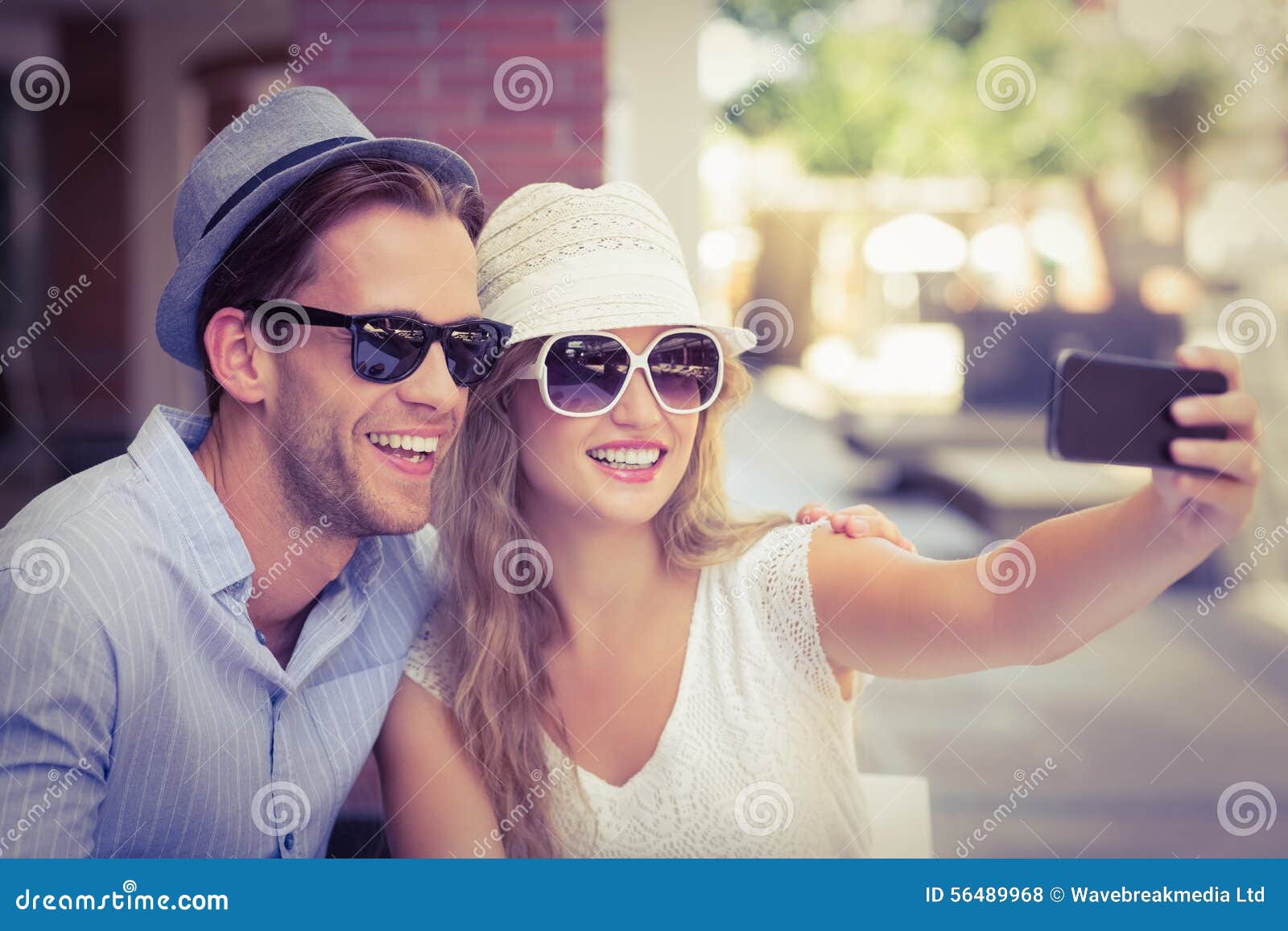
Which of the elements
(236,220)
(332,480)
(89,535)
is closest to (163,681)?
(89,535)

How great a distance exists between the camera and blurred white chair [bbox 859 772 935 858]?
215cm

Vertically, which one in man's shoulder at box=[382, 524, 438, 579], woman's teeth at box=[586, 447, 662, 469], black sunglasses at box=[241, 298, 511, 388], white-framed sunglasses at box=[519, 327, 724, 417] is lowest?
man's shoulder at box=[382, 524, 438, 579]

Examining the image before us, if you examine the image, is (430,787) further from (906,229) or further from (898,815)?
(906,229)

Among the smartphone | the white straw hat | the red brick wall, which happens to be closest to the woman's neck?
the white straw hat

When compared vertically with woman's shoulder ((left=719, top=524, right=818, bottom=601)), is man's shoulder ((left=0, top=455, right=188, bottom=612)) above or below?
below

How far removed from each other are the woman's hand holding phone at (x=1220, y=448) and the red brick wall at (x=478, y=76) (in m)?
1.98

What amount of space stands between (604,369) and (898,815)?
107cm

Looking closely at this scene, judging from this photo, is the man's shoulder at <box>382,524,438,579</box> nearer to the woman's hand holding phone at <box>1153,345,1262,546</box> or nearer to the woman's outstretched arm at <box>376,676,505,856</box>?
the woman's outstretched arm at <box>376,676,505,856</box>

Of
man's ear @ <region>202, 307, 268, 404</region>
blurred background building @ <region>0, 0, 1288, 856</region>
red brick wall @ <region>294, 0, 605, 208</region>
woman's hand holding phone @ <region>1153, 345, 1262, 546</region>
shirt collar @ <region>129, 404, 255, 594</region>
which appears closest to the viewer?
woman's hand holding phone @ <region>1153, 345, 1262, 546</region>

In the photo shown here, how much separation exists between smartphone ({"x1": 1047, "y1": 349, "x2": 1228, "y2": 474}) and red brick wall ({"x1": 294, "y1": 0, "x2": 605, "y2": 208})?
1.83 m

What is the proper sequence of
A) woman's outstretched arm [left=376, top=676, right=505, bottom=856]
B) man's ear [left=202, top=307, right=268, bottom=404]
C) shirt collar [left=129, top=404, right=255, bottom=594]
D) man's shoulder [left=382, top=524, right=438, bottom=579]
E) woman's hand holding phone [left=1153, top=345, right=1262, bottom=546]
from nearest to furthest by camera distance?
woman's hand holding phone [left=1153, top=345, right=1262, bottom=546] → shirt collar [left=129, top=404, right=255, bottom=594] → man's ear [left=202, top=307, right=268, bottom=404] → woman's outstretched arm [left=376, top=676, right=505, bottom=856] → man's shoulder [left=382, top=524, right=438, bottom=579]

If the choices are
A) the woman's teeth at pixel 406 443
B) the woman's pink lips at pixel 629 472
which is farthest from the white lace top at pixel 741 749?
the woman's teeth at pixel 406 443
